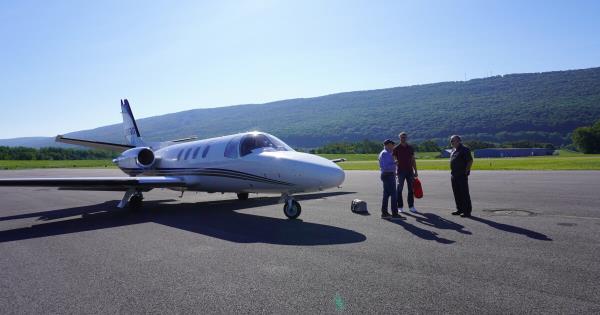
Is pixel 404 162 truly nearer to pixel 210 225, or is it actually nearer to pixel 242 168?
pixel 242 168

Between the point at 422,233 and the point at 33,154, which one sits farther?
the point at 33,154

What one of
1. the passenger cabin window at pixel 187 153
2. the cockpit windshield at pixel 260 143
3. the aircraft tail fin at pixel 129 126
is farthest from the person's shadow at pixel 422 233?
the aircraft tail fin at pixel 129 126

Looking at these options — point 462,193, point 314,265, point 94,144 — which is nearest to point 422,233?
point 462,193

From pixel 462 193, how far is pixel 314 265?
569 cm

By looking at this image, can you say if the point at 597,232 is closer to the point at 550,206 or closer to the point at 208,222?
the point at 550,206

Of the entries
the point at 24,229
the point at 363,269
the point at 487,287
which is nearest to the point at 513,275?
the point at 487,287

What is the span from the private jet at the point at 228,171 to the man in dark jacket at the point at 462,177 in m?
2.85

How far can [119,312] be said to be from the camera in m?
4.09

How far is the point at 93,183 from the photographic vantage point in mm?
11648

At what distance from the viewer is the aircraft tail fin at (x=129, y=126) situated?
21.8m

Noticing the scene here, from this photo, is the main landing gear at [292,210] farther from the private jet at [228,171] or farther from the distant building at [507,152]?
the distant building at [507,152]

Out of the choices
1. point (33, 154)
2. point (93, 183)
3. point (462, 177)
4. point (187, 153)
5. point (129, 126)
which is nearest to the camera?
point (462, 177)

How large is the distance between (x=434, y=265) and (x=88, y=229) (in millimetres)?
7984

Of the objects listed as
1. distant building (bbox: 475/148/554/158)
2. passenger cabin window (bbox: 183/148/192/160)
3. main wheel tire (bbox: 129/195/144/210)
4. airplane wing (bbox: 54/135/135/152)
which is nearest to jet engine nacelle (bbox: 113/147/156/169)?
airplane wing (bbox: 54/135/135/152)
